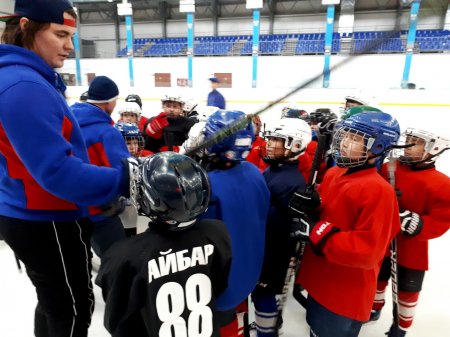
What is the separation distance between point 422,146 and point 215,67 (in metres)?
11.5

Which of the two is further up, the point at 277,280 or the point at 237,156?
the point at 237,156

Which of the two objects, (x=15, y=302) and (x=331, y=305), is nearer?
(x=331, y=305)

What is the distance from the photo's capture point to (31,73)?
87cm

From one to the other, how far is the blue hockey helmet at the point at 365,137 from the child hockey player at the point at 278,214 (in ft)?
1.04

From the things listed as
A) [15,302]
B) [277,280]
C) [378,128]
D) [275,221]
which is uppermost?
[378,128]

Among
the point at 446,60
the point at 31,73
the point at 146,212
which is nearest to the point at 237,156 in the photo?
the point at 146,212

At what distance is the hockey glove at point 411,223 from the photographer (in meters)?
1.43

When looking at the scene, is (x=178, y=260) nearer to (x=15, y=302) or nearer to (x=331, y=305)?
(x=331, y=305)

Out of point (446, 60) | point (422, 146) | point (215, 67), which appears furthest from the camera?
point (215, 67)

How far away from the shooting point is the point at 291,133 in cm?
163

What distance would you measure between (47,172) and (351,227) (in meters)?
1.03

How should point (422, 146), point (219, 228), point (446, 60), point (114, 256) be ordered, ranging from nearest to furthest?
1. point (114, 256)
2. point (219, 228)
3. point (422, 146)
4. point (446, 60)

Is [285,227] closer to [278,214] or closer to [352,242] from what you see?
[278,214]

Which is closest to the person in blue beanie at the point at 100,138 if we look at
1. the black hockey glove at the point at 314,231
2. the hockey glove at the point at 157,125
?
the black hockey glove at the point at 314,231
